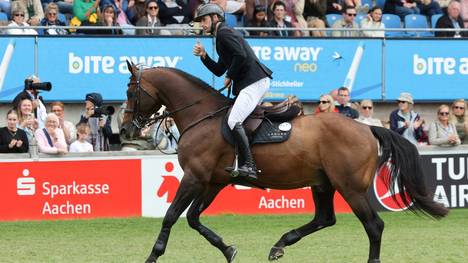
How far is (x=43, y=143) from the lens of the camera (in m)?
17.8

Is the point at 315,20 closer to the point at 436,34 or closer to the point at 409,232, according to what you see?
the point at 436,34

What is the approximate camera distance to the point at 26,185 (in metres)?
17.6

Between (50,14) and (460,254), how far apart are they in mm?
9429

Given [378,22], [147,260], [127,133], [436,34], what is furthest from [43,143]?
[436,34]

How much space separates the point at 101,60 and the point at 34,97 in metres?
2.08

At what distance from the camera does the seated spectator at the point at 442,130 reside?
1956cm

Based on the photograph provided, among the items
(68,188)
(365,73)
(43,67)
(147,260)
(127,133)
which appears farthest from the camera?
(365,73)

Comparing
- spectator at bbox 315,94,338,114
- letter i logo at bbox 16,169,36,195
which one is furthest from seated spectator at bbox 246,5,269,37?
letter i logo at bbox 16,169,36,195

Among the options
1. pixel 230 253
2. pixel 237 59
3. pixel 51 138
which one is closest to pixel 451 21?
pixel 51 138

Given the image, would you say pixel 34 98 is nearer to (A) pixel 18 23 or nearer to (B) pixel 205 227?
(A) pixel 18 23

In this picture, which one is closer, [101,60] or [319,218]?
[319,218]

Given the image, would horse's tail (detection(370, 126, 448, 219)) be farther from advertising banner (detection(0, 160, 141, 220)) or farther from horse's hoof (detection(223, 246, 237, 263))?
advertising banner (detection(0, 160, 141, 220))

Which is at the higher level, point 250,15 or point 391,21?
point 250,15

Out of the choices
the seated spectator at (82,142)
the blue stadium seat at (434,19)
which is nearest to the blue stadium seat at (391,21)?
the blue stadium seat at (434,19)
